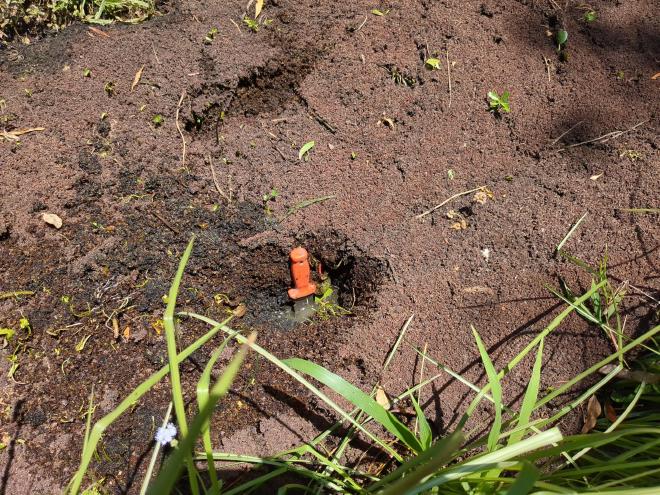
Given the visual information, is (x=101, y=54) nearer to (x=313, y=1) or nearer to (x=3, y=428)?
(x=313, y=1)

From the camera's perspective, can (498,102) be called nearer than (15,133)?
No

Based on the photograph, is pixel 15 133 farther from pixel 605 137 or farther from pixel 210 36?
pixel 605 137

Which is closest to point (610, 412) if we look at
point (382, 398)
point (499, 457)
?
point (382, 398)

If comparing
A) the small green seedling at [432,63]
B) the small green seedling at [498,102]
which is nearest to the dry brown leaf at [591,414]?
the small green seedling at [498,102]

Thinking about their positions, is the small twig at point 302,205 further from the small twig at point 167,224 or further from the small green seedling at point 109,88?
the small green seedling at point 109,88

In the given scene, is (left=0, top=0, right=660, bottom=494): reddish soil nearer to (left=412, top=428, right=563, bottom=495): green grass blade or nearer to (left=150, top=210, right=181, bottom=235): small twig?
(left=150, top=210, right=181, bottom=235): small twig

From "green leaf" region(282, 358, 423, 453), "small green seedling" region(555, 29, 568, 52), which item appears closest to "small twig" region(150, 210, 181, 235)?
"green leaf" region(282, 358, 423, 453)

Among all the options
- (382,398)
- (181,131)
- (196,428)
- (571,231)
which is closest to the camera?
(196,428)
